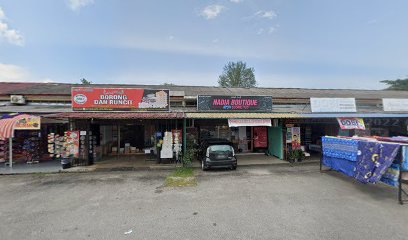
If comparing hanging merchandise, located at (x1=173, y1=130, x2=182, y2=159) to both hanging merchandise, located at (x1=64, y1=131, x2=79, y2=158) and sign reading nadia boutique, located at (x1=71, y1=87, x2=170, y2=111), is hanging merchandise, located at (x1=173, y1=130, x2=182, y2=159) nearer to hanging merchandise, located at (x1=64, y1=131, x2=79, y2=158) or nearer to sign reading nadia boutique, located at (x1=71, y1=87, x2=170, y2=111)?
sign reading nadia boutique, located at (x1=71, y1=87, x2=170, y2=111)

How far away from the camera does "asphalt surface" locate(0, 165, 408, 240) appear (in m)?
4.53

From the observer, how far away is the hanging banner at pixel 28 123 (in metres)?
10.0

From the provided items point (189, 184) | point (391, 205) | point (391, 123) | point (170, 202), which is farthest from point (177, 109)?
point (391, 123)

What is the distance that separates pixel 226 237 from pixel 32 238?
13.7 ft

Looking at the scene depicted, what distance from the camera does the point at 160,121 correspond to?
505 inches

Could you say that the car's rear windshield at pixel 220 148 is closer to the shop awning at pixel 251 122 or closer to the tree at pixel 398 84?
the shop awning at pixel 251 122

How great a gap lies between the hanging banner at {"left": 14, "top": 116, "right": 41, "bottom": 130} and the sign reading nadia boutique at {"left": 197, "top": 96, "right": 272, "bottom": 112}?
27.7 ft

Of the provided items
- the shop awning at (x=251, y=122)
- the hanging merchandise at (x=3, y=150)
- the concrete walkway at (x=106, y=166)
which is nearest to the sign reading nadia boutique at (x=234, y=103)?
the shop awning at (x=251, y=122)

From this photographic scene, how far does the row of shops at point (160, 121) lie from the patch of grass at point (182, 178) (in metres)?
1.69

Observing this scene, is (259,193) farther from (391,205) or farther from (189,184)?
(391,205)

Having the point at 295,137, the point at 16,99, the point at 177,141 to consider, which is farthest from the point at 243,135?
the point at 16,99

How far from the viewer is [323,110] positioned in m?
13.0

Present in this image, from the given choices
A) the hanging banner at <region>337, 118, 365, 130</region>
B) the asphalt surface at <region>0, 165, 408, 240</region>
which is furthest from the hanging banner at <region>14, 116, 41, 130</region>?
the hanging banner at <region>337, 118, 365, 130</region>

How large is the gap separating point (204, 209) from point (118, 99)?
865 centimetres
